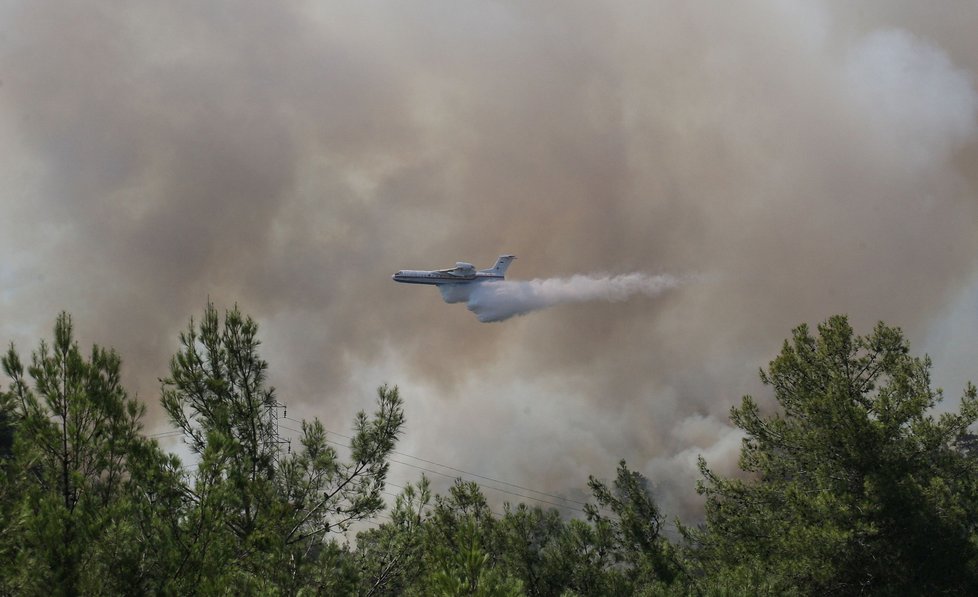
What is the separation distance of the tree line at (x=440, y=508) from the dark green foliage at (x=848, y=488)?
0.24 ft

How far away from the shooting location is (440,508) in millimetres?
20766

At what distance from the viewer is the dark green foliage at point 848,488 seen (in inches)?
758

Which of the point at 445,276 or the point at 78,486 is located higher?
the point at 445,276

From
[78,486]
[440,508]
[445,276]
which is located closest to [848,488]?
[440,508]

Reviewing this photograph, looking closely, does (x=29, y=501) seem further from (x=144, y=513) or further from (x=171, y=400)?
(x=171, y=400)

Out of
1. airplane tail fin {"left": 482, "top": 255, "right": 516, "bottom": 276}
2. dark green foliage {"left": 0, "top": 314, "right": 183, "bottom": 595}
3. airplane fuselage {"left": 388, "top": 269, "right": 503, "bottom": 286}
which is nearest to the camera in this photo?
dark green foliage {"left": 0, "top": 314, "right": 183, "bottom": 595}

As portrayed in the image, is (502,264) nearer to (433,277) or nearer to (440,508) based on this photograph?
(433,277)

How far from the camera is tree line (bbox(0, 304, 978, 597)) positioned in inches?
368

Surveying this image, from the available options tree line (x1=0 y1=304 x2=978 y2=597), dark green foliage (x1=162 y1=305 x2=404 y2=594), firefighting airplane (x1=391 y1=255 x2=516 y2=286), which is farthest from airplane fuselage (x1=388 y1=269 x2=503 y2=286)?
dark green foliage (x1=162 y1=305 x2=404 y2=594)

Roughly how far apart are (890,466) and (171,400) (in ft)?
76.1

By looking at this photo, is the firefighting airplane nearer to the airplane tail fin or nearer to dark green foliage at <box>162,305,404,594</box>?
the airplane tail fin

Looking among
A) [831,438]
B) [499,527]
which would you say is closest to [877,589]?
[831,438]

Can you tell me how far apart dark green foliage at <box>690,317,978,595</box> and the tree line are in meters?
0.07

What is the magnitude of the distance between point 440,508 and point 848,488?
14.8 m
